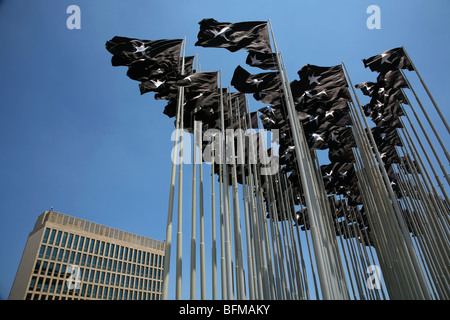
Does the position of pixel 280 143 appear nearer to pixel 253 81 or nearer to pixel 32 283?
pixel 253 81

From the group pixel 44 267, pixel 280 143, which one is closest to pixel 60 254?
pixel 44 267

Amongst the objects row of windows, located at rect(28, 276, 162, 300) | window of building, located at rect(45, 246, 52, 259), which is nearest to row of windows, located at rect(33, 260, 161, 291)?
row of windows, located at rect(28, 276, 162, 300)

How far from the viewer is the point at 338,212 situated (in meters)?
16.7

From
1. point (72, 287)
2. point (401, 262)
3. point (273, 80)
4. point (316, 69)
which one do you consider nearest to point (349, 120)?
point (316, 69)

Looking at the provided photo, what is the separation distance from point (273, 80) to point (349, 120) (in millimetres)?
3513

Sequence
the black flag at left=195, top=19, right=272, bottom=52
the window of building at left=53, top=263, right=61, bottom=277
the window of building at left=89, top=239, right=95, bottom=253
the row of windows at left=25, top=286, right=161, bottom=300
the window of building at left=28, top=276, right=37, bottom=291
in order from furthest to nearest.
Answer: the window of building at left=89, top=239, right=95, bottom=253, the window of building at left=53, top=263, right=61, bottom=277, the row of windows at left=25, top=286, right=161, bottom=300, the window of building at left=28, top=276, right=37, bottom=291, the black flag at left=195, top=19, right=272, bottom=52

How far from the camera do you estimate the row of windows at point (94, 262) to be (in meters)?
47.6

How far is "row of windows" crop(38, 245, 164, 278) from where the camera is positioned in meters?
47.6

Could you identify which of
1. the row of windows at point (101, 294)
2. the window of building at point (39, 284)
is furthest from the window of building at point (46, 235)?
the row of windows at point (101, 294)

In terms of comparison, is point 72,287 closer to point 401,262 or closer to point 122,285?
point 122,285

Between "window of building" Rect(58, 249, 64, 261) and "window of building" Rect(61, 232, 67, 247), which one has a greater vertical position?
"window of building" Rect(61, 232, 67, 247)

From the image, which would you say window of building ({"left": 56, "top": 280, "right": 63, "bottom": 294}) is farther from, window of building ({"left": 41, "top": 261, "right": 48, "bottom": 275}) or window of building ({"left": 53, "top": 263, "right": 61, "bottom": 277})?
window of building ({"left": 41, "top": 261, "right": 48, "bottom": 275})

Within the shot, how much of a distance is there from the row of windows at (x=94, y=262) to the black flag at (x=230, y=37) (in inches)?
1994
